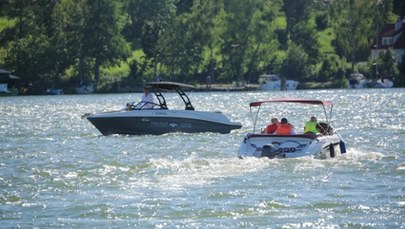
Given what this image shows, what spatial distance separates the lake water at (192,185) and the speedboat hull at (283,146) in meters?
0.27

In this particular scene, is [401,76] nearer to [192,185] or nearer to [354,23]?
[354,23]

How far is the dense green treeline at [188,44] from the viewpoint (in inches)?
5379

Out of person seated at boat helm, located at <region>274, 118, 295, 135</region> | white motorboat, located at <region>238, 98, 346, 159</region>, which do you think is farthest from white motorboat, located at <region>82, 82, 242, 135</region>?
→ white motorboat, located at <region>238, 98, 346, 159</region>

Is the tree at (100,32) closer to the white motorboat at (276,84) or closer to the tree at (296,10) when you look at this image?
the white motorboat at (276,84)

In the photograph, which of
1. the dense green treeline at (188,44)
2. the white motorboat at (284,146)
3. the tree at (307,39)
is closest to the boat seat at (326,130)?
the white motorboat at (284,146)

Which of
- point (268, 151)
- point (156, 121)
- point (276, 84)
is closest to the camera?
point (268, 151)

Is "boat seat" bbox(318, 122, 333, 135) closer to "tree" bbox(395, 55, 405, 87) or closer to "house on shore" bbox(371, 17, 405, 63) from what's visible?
"tree" bbox(395, 55, 405, 87)

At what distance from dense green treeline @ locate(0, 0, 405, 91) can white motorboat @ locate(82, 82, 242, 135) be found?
82885 millimetres

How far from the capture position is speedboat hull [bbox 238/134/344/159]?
36.5 meters

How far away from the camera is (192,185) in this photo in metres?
31.3

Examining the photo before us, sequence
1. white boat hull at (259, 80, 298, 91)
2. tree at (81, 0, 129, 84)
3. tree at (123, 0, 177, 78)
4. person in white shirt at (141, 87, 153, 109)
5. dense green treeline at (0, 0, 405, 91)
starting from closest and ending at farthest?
person in white shirt at (141, 87, 153, 109)
white boat hull at (259, 80, 298, 91)
dense green treeline at (0, 0, 405, 91)
tree at (81, 0, 129, 84)
tree at (123, 0, 177, 78)

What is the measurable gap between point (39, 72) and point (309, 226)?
11337 centimetres

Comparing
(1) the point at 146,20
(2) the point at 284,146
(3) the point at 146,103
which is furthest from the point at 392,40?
(2) the point at 284,146

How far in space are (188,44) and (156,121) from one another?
286 feet
